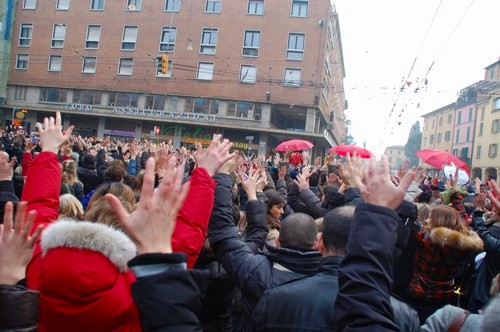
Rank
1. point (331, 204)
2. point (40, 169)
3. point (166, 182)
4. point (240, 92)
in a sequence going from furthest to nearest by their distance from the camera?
point (240, 92) → point (331, 204) → point (40, 169) → point (166, 182)

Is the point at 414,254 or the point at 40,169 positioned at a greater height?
the point at 40,169

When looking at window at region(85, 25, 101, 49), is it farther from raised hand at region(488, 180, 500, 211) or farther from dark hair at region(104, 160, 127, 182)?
raised hand at region(488, 180, 500, 211)

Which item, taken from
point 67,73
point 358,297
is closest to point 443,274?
point 358,297

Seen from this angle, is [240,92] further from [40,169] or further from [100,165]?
[40,169]

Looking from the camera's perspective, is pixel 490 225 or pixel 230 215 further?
pixel 490 225

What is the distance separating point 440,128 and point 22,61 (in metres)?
58.5

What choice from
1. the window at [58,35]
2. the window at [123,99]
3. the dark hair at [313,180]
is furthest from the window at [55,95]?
the dark hair at [313,180]

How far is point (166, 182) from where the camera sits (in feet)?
4.99

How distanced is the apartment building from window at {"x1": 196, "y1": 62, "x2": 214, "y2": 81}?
0.09 metres

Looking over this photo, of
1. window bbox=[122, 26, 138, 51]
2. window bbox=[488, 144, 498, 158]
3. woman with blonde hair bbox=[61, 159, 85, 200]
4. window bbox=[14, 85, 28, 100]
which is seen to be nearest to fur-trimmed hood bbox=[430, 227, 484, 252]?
woman with blonde hair bbox=[61, 159, 85, 200]

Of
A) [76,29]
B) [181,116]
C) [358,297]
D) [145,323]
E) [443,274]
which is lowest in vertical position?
[443,274]

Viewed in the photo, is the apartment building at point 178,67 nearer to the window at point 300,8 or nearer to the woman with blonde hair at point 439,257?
the window at point 300,8

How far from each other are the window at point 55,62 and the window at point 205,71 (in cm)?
1388

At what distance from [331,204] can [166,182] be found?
133 inches
